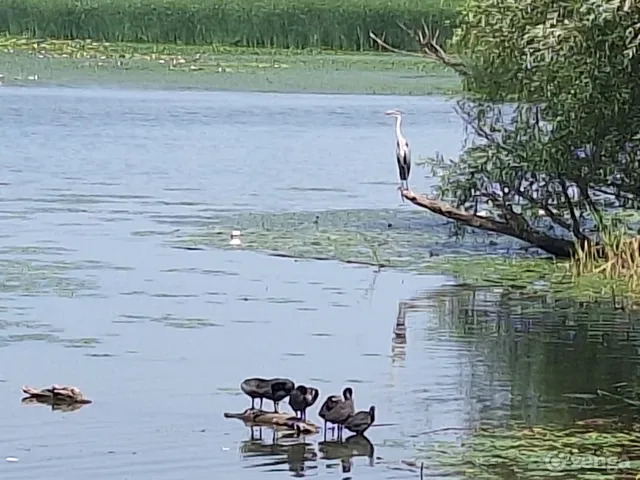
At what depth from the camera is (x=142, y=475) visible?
9.18 metres

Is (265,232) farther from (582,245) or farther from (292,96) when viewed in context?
(292,96)

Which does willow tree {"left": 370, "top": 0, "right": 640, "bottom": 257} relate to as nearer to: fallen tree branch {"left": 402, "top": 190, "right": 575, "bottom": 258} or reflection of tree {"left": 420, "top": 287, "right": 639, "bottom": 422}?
fallen tree branch {"left": 402, "top": 190, "right": 575, "bottom": 258}

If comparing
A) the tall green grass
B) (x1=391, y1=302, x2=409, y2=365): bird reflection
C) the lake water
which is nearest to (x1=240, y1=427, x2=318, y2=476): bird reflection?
the lake water

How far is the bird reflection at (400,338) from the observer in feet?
40.8

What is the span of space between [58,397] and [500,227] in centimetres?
734

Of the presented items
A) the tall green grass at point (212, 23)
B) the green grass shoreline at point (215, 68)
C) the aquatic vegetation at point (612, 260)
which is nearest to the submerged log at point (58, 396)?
the aquatic vegetation at point (612, 260)

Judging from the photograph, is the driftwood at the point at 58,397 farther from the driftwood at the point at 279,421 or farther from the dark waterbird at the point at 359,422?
the dark waterbird at the point at 359,422

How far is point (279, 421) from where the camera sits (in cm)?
1012

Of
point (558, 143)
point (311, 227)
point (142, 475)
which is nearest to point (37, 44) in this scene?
point (311, 227)

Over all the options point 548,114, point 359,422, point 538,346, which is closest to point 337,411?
point 359,422

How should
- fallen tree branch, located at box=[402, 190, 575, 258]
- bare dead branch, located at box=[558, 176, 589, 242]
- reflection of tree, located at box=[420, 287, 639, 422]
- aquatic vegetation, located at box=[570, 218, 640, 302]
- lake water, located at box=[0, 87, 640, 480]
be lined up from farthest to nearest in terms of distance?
fallen tree branch, located at box=[402, 190, 575, 258], bare dead branch, located at box=[558, 176, 589, 242], aquatic vegetation, located at box=[570, 218, 640, 302], reflection of tree, located at box=[420, 287, 639, 422], lake water, located at box=[0, 87, 640, 480]

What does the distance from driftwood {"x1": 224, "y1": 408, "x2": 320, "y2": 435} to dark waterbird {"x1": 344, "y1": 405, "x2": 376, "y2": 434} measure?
10.1 inches

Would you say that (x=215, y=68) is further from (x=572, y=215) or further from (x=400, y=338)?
(x=400, y=338)

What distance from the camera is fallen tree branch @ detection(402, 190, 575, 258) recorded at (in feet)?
56.3
